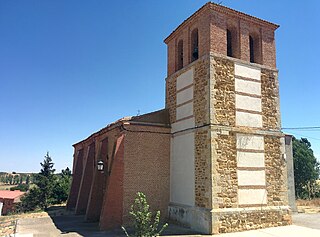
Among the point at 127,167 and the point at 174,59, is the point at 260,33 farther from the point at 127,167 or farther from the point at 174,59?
the point at 127,167

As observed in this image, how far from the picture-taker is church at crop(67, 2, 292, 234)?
38.5 feet

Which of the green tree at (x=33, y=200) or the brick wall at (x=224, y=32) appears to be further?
the green tree at (x=33, y=200)

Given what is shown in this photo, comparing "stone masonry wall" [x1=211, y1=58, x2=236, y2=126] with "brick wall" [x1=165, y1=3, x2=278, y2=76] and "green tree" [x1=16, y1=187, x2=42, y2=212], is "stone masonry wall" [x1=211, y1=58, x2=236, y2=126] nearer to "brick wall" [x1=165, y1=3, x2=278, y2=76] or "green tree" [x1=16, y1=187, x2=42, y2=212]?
"brick wall" [x1=165, y1=3, x2=278, y2=76]

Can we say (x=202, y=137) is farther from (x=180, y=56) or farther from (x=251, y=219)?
(x=180, y=56)

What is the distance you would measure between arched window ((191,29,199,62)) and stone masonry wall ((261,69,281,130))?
11.2 feet

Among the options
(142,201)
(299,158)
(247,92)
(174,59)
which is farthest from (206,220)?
(299,158)

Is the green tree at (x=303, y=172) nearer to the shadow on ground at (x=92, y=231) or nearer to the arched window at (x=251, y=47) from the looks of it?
the arched window at (x=251, y=47)

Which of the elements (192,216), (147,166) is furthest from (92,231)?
(192,216)

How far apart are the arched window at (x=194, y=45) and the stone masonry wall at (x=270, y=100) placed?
3.42 metres

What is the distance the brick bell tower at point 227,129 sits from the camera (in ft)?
38.0

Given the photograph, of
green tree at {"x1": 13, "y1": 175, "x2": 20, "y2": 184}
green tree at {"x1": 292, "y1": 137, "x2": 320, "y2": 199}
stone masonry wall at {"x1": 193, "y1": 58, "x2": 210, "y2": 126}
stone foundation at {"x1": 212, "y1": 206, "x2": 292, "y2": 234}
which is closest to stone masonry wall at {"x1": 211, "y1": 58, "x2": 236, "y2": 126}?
stone masonry wall at {"x1": 193, "y1": 58, "x2": 210, "y2": 126}

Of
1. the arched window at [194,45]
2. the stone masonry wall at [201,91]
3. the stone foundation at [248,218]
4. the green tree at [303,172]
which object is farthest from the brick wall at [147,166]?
the green tree at [303,172]

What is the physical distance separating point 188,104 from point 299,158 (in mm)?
31564

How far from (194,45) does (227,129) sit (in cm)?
509
